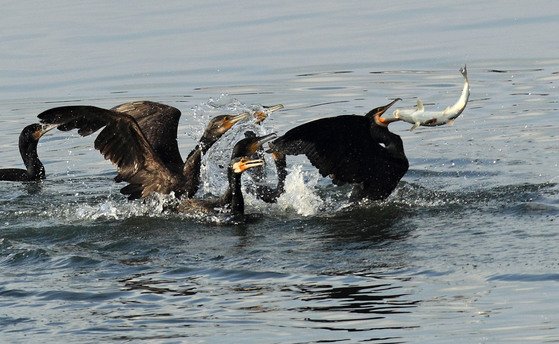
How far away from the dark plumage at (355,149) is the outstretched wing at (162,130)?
1.66m

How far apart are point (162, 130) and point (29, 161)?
6.47 feet

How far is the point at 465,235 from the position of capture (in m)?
10.5

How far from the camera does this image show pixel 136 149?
12164mm

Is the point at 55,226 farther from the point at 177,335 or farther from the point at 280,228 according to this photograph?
the point at 177,335

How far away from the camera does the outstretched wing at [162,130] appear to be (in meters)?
13.1

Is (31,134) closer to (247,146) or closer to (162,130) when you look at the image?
(162,130)

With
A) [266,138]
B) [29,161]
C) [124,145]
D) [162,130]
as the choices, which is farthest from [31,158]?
[266,138]

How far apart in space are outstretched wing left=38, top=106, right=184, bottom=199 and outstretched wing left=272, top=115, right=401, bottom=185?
127 cm

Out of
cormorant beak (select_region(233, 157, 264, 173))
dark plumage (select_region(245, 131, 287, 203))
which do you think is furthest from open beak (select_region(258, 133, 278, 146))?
dark plumage (select_region(245, 131, 287, 203))

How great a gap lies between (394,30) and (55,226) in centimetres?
975

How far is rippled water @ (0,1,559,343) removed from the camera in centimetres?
851

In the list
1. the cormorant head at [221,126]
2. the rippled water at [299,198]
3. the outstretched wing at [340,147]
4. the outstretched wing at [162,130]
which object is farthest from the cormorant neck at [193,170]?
the outstretched wing at [340,147]

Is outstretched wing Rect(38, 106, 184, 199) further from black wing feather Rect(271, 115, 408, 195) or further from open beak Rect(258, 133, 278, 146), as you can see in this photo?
black wing feather Rect(271, 115, 408, 195)

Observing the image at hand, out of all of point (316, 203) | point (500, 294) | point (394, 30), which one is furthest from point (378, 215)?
point (394, 30)
